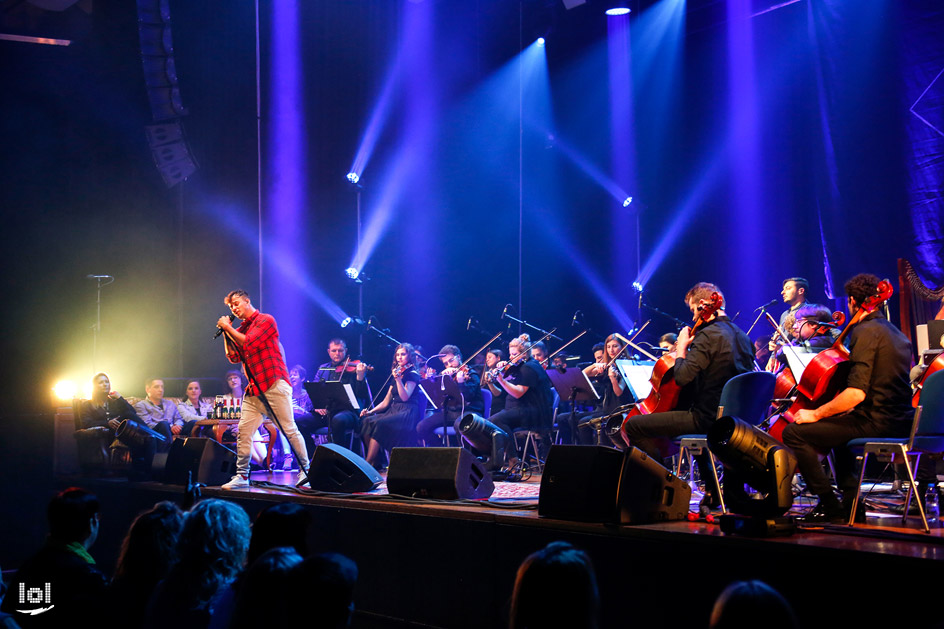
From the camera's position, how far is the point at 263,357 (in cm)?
645

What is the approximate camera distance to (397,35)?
11727 mm

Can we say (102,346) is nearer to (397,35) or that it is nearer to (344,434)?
(344,434)

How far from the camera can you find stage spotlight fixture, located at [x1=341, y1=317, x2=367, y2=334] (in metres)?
10.6

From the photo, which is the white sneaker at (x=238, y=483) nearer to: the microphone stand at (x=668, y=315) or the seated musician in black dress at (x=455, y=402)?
the seated musician in black dress at (x=455, y=402)

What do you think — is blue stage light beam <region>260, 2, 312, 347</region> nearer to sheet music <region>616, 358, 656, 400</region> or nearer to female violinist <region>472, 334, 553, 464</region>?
female violinist <region>472, 334, 553, 464</region>

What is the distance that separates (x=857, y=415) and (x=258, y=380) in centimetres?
431

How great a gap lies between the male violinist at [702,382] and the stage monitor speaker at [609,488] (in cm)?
42

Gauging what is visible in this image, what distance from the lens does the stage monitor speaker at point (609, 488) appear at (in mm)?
4117

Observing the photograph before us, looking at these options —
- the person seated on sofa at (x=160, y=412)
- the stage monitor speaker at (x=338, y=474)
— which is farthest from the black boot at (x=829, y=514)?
the person seated on sofa at (x=160, y=412)

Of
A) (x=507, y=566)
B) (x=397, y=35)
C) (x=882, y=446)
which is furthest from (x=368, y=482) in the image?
(x=397, y=35)

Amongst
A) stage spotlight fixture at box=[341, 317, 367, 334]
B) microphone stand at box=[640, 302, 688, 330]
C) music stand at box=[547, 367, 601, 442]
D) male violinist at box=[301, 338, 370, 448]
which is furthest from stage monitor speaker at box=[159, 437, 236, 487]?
microphone stand at box=[640, 302, 688, 330]

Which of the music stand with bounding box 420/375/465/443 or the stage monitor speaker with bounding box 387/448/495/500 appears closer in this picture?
the stage monitor speaker with bounding box 387/448/495/500

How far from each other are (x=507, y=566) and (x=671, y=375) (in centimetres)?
153

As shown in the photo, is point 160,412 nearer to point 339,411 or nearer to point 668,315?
point 339,411
